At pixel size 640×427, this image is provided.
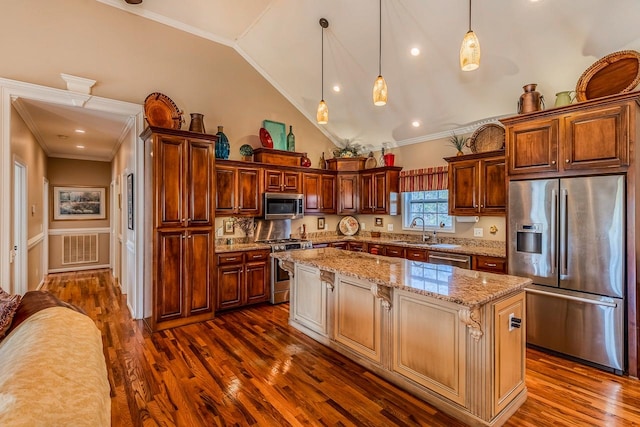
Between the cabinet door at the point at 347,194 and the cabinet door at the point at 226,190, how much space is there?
6.94 feet

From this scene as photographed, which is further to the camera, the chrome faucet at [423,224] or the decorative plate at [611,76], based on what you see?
the chrome faucet at [423,224]

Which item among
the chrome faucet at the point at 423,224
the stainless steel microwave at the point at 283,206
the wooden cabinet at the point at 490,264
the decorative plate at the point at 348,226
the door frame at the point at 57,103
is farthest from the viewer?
the decorative plate at the point at 348,226

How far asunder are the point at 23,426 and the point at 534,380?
3355 millimetres

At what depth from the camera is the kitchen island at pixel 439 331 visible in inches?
82.1

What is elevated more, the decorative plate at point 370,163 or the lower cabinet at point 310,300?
the decorative plate at point 370,163

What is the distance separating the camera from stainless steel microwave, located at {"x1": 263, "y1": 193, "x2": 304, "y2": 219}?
5.19m

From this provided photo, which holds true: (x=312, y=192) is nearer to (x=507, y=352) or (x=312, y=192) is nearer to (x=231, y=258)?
(x=231, y=258)

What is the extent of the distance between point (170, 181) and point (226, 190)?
0.95 meters

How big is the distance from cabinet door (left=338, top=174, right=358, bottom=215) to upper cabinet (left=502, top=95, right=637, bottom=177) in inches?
117

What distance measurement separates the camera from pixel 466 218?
4.89 meters

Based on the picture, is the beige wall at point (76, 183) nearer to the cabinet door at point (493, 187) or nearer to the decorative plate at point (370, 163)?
the decorative plate at point (370, 163)

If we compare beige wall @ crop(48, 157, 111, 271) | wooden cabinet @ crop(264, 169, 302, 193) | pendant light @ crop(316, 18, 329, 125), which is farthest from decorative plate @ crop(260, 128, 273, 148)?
beige wall @ crop(48, 157, 111, 271)

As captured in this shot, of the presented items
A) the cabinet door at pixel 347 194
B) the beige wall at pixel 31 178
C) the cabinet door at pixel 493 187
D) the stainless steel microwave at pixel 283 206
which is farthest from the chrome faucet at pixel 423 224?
the beige wall at pixel 31 178

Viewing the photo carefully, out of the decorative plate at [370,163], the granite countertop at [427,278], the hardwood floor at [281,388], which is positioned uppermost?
the decorative plate at [370,163]
